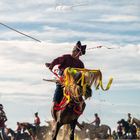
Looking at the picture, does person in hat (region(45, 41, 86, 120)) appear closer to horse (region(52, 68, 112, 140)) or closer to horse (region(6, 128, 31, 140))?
horse (region(52, 68, 112, 140))

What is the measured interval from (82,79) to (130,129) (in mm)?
19920

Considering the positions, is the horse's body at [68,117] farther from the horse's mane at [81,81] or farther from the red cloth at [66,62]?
the red cloth at [66,62]

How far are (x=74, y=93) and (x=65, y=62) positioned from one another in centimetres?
108

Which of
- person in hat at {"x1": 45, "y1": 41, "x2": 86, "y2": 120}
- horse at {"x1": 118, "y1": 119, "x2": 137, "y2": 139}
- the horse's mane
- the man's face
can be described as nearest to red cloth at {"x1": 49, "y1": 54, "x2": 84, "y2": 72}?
person in hat at {"x1": 45, "y1": 41, "x2": 86, "y2": 120}

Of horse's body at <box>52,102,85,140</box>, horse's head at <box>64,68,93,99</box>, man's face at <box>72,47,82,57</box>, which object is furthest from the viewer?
man's face at <box>72,47,82,57</box>

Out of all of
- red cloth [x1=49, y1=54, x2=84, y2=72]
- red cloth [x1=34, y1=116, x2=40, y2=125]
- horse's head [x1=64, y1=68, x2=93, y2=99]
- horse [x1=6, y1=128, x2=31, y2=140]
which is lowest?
horse [x1=6, y1=128, x2=31, y2=140]

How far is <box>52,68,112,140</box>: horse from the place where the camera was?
47.9ft

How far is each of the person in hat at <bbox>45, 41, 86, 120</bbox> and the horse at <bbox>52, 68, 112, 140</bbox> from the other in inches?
10.6

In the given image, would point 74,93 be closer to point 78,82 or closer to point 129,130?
point 78,82

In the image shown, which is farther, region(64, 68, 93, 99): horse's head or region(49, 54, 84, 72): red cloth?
region(49, 54, 84, 72): red cloth

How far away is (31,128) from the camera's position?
3531 cm

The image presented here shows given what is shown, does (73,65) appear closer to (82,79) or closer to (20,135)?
(82,79)

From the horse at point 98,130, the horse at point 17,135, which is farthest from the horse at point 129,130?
the horse at point 17,135

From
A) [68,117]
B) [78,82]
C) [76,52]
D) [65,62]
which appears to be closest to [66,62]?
[65,62]
